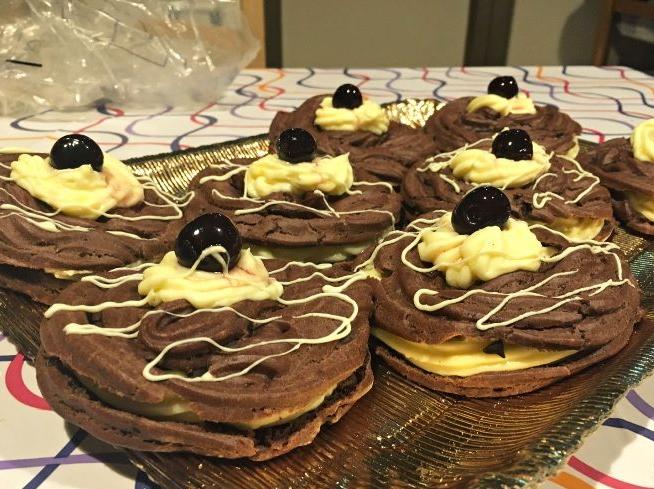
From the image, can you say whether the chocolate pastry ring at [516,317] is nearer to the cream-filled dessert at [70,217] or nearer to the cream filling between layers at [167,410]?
the cream filling between layers at [167,410]

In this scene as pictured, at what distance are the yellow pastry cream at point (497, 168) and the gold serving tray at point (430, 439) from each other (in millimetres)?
1135

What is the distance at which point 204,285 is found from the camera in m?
2.16

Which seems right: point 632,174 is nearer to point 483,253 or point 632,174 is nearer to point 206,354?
point 483,253

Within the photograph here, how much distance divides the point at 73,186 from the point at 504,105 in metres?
2.74

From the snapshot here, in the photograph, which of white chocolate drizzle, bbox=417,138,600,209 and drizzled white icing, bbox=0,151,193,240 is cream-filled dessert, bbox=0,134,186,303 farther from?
white chocolate drizzle, bbox=417,138,600,209

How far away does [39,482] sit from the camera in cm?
197

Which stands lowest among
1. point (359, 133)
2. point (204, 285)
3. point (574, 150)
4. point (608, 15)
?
point (608, 15)

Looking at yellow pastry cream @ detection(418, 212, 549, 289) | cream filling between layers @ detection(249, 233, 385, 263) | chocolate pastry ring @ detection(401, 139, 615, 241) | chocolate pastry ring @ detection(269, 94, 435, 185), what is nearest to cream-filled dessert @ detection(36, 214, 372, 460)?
yellow pastry cream @ detection(418, 212, 549, 289)

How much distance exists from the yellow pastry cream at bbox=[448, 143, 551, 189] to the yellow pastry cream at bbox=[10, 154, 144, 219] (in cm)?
173

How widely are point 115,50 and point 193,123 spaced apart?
0.88 meters

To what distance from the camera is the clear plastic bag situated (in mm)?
5008

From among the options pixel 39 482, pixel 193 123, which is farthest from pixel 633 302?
pixel 193 123

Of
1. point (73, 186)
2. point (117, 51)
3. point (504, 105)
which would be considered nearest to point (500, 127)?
point (504, 105)

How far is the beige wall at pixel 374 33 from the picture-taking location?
870 cm
